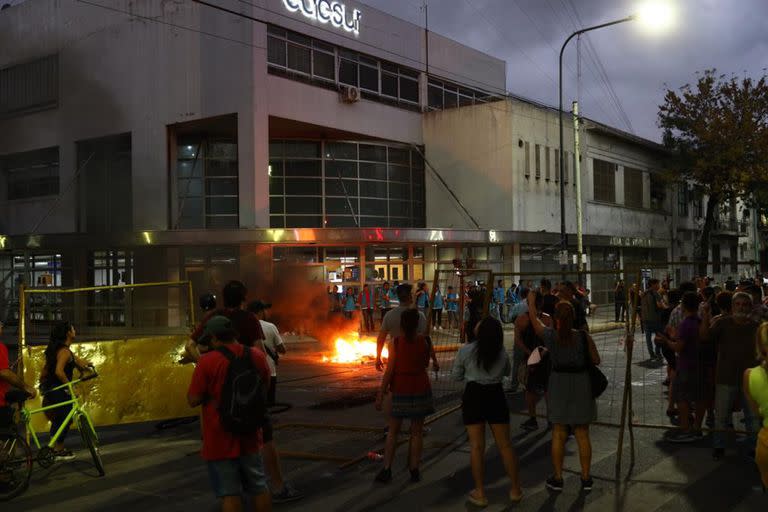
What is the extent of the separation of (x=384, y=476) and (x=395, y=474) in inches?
12.6

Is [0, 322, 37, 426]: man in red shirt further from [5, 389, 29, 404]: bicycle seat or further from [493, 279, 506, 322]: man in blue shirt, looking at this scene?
[493, 279, 506, 322]: man in blue shirt

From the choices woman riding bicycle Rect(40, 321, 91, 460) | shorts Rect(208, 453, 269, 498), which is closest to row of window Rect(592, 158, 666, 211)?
woman riding bicycle Rect(40, 321, 91, 460)

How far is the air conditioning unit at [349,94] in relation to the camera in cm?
2497

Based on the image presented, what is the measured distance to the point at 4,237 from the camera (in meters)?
25.5

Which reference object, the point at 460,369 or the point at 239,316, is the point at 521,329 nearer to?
the point at 460,369

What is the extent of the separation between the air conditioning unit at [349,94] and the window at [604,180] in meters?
13.9

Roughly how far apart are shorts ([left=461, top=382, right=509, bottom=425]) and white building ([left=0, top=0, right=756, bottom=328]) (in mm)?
15430

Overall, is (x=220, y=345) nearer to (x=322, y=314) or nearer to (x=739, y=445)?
(x=739, y=445)

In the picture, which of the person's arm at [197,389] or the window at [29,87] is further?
the window at [29,87]

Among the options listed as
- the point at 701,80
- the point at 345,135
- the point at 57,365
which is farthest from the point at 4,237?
the point at 701,80

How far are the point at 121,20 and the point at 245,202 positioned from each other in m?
8.77

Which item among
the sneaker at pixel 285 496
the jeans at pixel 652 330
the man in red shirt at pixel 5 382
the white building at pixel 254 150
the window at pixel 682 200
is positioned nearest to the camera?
the sneaker at pixel 285 496

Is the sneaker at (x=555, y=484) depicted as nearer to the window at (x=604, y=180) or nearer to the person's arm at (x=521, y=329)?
the person's arm at (x=521, y=329)

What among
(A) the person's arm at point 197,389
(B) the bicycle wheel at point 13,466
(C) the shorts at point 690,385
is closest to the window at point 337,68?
(B) the bicycle wheel at point 13,466
